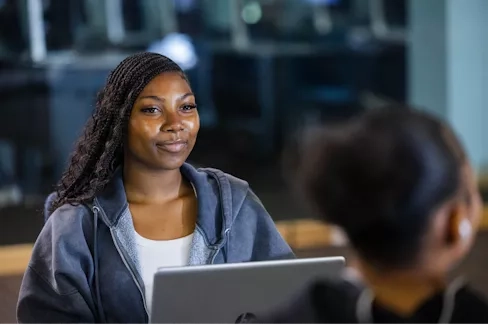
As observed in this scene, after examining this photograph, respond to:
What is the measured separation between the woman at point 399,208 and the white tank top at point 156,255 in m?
0.36

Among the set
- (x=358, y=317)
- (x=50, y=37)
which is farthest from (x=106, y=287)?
(x=50, y=37)

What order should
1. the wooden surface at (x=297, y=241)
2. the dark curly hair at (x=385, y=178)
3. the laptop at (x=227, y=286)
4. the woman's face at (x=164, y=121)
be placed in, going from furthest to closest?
the wooden surface at (x=297, y=241), the woman's face at (x=164, y=121), the laptop at (x=227, y=286), the dark curly hair at (x=385, y=178)

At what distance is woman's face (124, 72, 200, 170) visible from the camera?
1.18m

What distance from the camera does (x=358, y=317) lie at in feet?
2.77

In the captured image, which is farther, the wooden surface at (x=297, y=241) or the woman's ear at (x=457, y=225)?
the wooden surface at (x=297, y=241)

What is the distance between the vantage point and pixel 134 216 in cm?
120

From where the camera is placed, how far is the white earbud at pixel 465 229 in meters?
0.81

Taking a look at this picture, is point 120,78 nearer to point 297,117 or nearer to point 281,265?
point 281,265

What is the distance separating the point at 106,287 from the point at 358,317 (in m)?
0.43

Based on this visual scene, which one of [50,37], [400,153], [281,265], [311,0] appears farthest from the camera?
[311,0]

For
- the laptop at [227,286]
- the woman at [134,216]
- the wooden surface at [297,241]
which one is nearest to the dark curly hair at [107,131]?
the woman at [134,216]

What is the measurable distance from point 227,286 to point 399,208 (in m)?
0.36

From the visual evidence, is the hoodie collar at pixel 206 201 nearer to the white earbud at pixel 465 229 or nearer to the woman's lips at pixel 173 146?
the woman's lips at pixel 173 146

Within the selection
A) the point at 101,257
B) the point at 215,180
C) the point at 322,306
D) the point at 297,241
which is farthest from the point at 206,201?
the point at 297,241
